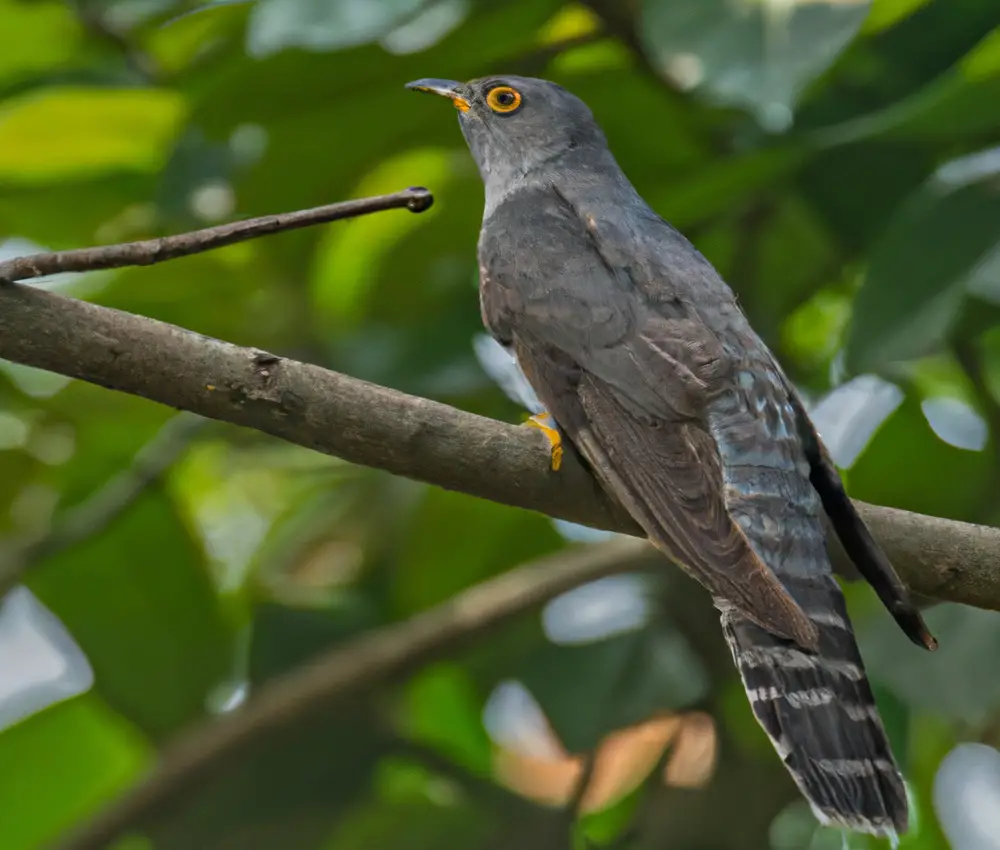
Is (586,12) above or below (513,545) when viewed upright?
above

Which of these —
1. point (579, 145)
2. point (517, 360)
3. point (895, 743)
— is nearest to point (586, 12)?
point (579, 145)

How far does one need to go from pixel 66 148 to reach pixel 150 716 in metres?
1.74

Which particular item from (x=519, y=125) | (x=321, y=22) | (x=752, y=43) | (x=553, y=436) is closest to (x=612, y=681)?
(x=553, y=436)

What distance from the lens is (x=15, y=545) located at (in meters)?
4.47

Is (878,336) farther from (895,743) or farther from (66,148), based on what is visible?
(66,148)

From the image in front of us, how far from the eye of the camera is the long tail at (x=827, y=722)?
262cm

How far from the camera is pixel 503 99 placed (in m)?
4.26

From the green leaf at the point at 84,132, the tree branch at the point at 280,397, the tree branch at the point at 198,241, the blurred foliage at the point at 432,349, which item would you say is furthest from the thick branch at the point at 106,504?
the tree branch at the point at 198,241

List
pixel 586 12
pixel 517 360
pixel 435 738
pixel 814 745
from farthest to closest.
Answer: pixel 435 738 < pixel 586 12 < pixel 517 360 < pixel 814 745

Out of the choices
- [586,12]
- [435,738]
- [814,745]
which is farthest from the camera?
[435,738]

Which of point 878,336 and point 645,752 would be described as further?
point 645,752

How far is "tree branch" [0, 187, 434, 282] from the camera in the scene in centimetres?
235

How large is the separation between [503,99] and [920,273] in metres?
1.46

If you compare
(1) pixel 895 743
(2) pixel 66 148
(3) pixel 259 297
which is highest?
(2) pixel 66 148
